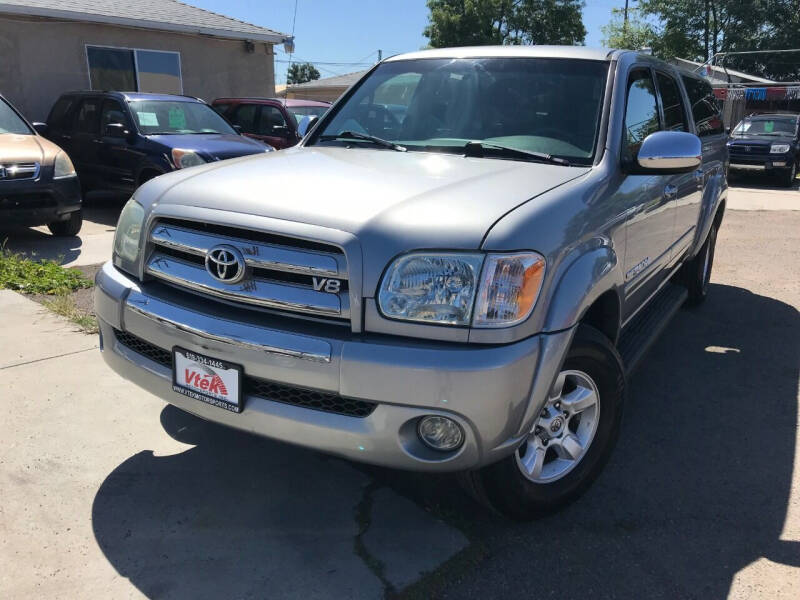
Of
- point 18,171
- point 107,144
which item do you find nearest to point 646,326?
point 18,171

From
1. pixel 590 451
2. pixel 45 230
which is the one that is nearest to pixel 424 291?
pixel 590 451

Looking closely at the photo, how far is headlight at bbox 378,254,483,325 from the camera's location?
2.16 meters

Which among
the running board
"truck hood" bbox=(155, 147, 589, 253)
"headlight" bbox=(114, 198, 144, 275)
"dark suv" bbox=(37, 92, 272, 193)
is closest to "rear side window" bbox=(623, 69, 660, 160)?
"truck hood" bbox=(155, 147, 589, 253)

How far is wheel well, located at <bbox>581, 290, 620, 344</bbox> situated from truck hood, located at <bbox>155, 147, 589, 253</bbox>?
54 cm

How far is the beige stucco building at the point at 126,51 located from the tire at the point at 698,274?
11.0 m

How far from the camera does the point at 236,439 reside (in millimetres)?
3293

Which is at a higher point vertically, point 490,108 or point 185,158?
point 490,108

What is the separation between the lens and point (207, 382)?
240 cm

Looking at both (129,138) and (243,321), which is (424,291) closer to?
(243,321)

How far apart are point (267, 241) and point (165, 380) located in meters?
0.69

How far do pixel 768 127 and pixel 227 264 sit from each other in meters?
18.9

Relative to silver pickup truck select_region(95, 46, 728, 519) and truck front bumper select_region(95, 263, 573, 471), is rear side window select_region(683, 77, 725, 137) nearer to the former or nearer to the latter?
silver pickup truck select_region(95, 46, 728, 519)

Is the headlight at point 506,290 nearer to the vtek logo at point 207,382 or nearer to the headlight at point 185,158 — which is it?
the vtek logo at point 207,382

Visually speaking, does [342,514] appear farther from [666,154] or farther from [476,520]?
[666,154]
